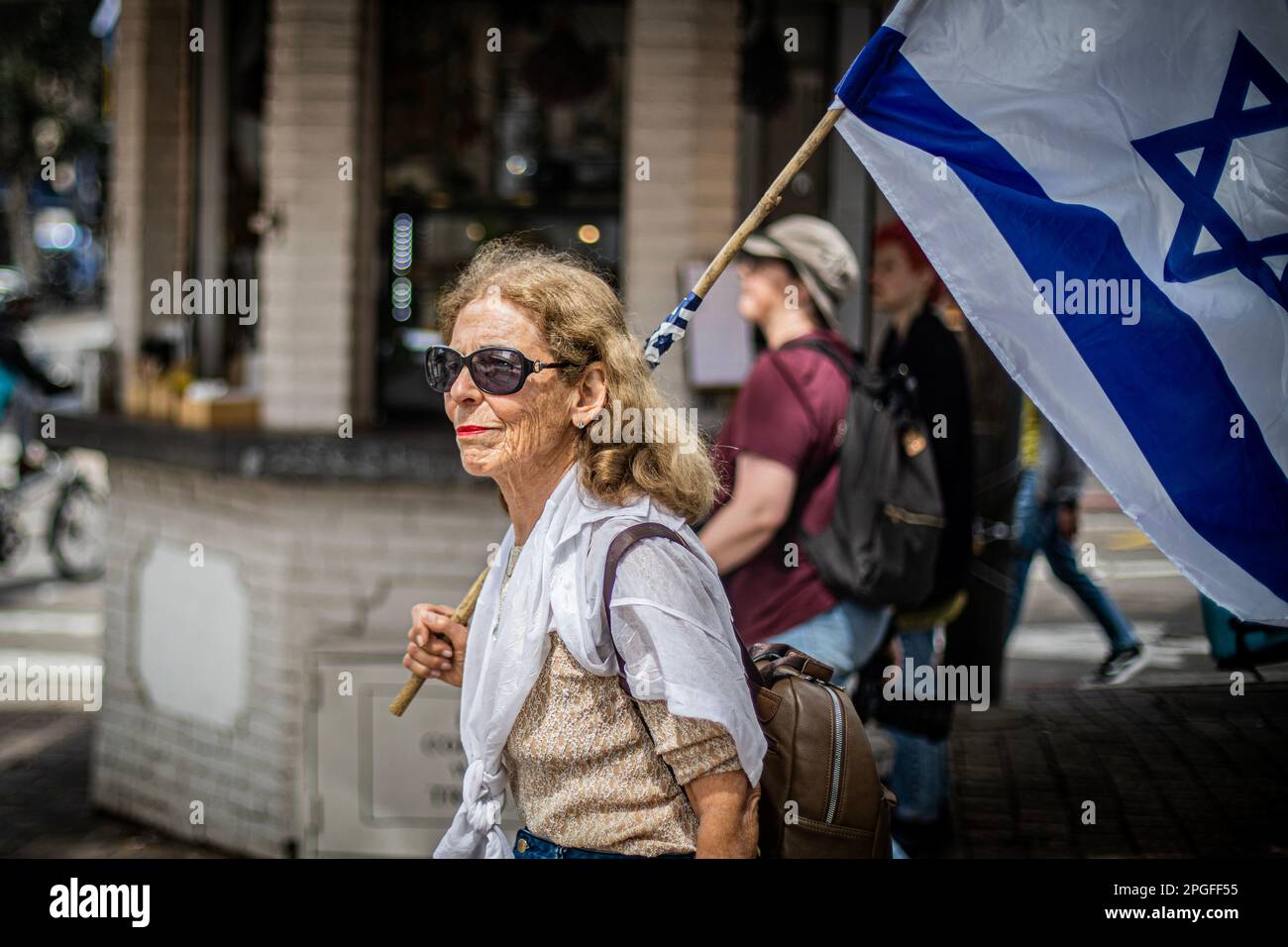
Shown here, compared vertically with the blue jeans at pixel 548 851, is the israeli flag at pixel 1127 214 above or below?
above

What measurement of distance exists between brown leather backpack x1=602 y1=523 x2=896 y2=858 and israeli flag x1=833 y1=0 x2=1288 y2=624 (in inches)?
37.3

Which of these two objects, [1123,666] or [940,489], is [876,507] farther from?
[1123,666]

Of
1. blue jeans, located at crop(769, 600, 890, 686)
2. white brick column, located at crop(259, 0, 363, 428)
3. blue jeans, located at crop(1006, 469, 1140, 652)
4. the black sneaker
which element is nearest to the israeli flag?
blue jeans, located at crop(769, 600, 890, 686)

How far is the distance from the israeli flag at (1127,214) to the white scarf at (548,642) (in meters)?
1.05

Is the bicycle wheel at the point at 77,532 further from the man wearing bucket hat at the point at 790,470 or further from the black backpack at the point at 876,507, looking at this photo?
the black backpack at the point at 876,507

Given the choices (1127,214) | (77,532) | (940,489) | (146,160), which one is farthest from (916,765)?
(77,532)

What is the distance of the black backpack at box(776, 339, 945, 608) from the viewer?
14.4ft

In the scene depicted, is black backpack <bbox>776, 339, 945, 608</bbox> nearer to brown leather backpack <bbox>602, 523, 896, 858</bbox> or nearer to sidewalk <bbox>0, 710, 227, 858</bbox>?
brown leather backpack <bbox>602, 523, 896, 858</bbox>

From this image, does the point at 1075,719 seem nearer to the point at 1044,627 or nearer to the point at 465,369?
the point at 1044,627

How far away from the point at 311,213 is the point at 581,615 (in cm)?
369

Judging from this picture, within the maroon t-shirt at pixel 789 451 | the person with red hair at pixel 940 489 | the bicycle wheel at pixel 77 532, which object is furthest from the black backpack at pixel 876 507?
the bicycle wheel at pixel 77 532

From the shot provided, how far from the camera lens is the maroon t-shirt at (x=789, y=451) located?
170 inches

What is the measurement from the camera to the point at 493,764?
101 inches

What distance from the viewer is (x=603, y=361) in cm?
262
